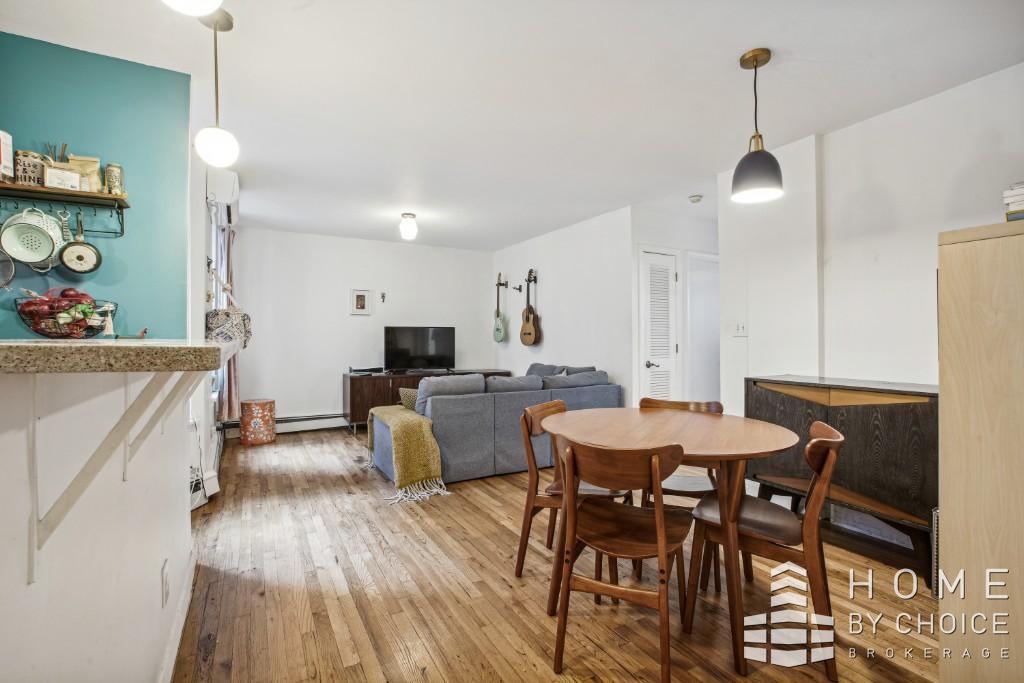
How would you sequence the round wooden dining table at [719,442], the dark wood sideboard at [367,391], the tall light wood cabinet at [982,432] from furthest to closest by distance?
the dark wood sideboard at [367,391] < the round wooden dining table at [719,442] < the tall light wood cabinet at [982,432]

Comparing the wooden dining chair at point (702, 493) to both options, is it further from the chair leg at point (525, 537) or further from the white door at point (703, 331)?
the white door at point (703, 331)

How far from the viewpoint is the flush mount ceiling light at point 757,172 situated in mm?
2123

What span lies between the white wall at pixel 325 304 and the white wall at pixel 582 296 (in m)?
1.07

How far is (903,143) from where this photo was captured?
2.73 m

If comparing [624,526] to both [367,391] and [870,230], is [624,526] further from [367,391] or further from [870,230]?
[367,391]

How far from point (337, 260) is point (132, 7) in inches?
172

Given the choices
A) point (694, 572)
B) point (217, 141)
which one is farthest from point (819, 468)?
point (217, 141)

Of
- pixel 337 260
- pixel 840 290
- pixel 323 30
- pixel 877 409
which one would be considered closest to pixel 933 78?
pixel 840 290

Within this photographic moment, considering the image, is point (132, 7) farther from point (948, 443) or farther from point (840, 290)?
point (840, 290)

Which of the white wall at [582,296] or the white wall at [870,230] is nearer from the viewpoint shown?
the white wall at [870,230]

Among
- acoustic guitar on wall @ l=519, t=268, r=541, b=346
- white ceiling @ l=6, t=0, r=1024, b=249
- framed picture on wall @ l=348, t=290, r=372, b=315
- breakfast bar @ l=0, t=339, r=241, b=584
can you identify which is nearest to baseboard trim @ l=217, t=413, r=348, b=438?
framed picture on wall @ l=348, t=290, r=372, b=315

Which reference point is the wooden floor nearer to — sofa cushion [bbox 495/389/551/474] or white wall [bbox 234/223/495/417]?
sofa cushion [bbox 495/389/551/474]

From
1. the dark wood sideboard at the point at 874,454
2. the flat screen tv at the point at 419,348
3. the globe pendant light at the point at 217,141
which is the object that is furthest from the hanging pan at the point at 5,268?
the flat screen tv at the point at 419,348

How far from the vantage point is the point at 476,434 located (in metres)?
3.87
